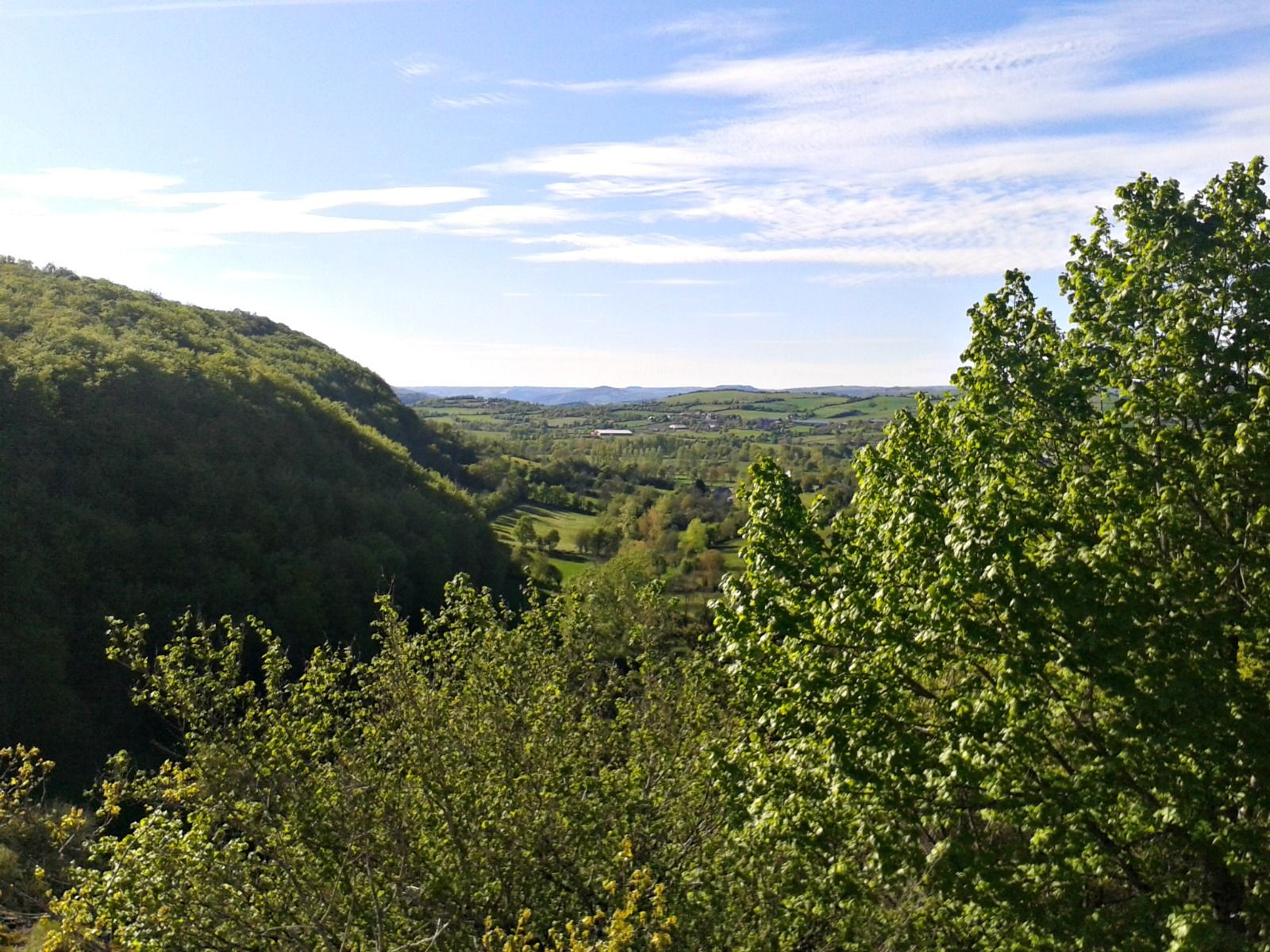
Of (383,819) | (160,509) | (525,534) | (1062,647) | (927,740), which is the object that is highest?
(1062,647)

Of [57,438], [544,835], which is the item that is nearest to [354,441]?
[57,438]

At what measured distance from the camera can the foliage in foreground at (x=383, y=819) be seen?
10.5 metres

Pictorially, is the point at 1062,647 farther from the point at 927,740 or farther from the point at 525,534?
the point at 525,534

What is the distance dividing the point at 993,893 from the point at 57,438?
54.1 m

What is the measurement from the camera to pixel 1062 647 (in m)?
9.51

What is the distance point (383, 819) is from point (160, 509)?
145 feet

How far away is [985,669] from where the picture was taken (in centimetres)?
1066

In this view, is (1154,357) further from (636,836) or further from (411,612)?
(411,612)

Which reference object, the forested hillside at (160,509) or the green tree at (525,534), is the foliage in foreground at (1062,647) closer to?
the forested hillside at (160,509)

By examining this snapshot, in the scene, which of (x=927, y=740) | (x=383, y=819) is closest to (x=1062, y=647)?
(x=927, y=740)

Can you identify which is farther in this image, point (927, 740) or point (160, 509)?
point (160, 509)

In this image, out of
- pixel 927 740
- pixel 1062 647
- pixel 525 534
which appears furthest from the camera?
pixel 525 534

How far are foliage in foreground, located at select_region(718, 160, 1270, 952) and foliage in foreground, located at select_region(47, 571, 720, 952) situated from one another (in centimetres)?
272

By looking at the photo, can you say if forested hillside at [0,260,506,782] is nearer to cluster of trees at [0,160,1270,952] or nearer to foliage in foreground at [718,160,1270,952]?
cluster of trees at [0,160,1270,952]
